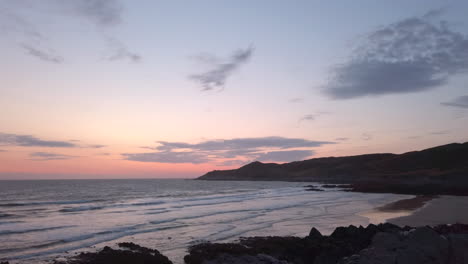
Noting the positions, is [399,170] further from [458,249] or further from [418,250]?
[418,250]

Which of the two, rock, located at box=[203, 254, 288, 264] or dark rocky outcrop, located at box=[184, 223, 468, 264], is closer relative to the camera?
dark rocky outcrop, located at box=[184, 223, 468, 264]

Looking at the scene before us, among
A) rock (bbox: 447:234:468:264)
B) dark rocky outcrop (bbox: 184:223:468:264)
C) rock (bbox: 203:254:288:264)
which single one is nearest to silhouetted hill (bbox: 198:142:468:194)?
dark rocky outcrop (bbox: 184:223:468:264)

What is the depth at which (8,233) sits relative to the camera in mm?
20656

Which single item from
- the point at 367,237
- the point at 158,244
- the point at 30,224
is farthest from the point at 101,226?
the point at 367,237

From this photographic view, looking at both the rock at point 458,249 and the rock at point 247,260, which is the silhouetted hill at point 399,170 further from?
the rock at point 247,260

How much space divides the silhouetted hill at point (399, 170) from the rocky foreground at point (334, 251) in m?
54.6

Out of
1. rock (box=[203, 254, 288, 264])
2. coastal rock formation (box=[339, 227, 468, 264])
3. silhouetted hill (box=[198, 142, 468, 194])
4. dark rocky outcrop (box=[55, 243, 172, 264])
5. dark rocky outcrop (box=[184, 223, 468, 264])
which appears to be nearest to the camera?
coastal rock formation (box=[339, 227, 468, 264])

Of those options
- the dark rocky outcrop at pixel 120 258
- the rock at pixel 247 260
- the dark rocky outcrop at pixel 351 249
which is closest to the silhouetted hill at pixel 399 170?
the dark rocky outcrop at pixel 351 249

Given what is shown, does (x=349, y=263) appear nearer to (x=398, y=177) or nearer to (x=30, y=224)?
(x=30, y=224)

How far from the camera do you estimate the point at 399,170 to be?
127000mm

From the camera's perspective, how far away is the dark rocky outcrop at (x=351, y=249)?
10953 mm

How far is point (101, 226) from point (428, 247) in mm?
19628

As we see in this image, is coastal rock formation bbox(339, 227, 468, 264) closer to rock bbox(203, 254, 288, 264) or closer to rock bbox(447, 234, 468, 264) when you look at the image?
rock bbox(447, 234, 468, 264)

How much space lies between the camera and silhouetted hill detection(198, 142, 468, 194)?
81.1 metres
